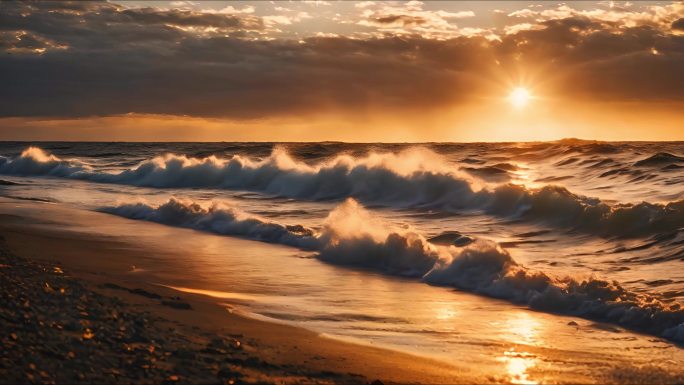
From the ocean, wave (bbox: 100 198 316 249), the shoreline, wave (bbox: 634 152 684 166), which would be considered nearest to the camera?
the shoreline

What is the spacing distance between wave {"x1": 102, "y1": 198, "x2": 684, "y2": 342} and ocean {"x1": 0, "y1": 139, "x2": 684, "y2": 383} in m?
0.03

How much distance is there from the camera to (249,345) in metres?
7.06

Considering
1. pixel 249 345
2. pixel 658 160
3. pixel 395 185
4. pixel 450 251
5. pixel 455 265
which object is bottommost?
pixel 249 345

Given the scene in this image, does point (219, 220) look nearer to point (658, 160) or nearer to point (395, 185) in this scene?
point (395, 185)

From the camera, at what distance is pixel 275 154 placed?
117 ft

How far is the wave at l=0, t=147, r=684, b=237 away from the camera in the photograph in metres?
16.8

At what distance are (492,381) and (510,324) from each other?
2.75 m

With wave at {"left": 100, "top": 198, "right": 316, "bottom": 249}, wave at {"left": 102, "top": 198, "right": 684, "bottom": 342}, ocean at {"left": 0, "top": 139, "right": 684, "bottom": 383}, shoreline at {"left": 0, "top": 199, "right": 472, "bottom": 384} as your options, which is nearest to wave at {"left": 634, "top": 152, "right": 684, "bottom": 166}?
ocean at {"left": 0, "top": 139, "right": 684, "bottom": 383}

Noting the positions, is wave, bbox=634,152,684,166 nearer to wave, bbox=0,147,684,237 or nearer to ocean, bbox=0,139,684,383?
ocean, bbox=0,139,684,383

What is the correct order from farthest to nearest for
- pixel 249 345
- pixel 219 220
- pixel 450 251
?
pixel 219 220 < pixel 450 251 < pixel 249 345

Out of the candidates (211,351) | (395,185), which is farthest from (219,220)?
(211,351)

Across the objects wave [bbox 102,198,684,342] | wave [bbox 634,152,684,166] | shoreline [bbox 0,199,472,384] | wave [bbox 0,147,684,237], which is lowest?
shoreline [bbox 0,199,472,384]

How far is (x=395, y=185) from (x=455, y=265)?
1425 cm

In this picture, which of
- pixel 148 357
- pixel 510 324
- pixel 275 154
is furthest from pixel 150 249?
pixel 275 154
